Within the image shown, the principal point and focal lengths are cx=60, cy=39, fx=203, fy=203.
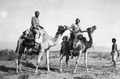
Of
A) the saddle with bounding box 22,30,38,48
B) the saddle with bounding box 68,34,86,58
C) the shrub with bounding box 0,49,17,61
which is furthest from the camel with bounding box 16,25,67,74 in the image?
the shrub with bounding box 0,49,17,61

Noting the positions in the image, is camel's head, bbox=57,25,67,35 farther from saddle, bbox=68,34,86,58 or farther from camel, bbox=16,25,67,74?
saddle, bbox=68,34,86,58

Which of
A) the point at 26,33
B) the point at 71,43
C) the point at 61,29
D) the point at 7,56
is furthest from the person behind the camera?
the point at 7,56

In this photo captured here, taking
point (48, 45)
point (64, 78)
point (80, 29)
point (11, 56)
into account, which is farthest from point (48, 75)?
point (11, 56)

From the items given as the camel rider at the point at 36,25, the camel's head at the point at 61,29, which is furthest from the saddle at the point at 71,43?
the camel rider at the point at 36,25

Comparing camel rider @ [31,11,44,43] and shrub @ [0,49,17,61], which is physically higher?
camel rider @ [31,11,44,43]

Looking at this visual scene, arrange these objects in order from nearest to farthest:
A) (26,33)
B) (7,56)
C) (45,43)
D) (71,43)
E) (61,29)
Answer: (45,43) < (26,33) < (61,29) < (71,43) < (7,56)

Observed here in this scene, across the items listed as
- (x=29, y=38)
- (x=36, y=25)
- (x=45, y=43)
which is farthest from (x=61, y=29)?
(x=29, y=38)

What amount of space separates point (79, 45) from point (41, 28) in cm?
296

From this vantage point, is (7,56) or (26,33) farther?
(7,56)

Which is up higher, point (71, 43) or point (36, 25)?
point (36, 25)

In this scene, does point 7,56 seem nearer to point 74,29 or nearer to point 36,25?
point 36,25

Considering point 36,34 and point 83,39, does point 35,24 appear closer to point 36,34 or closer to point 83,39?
point 36,34

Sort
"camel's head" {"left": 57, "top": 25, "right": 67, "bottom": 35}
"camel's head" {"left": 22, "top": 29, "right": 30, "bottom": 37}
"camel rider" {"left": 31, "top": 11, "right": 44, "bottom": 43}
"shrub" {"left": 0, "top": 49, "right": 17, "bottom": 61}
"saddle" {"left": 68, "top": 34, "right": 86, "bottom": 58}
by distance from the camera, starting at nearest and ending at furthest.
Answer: "camel rider" {"left": 31, "top": 11, "right": 44, "bottom": 43}
"camel's head" {"left": 22, "top": 29, "right": 30, "bottom": 37}
"camel's head" {"left": 57, "top": 25, "right": 67, "bottom": 35}
"saddle" {"left": 68, "top": 34, "right": 86, "bottom": 58}
"shrub" {"left": 0, "top": 49, "right": 17, "bottom": 61}

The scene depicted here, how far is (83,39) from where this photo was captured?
48.6 feet
